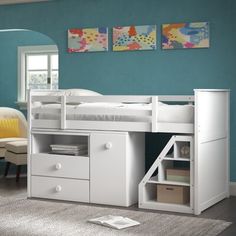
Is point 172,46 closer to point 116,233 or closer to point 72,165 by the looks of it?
point 72,165

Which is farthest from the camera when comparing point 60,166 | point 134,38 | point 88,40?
point 88,40

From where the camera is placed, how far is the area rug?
343 cm

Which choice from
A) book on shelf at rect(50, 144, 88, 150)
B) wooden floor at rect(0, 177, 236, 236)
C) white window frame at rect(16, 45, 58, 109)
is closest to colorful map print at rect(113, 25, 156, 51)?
book on shelf at rect(50, 144, 88, 150)

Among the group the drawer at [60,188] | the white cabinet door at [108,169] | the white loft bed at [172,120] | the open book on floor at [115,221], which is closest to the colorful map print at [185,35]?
the white loft bed at [172,120]

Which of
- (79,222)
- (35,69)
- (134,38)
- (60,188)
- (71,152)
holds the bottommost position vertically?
(79,222)

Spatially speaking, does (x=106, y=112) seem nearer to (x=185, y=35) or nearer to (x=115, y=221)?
(x=115, y=221)

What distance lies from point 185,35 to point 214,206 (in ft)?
4.91

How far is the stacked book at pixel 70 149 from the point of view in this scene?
4430mm

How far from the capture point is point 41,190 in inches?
178

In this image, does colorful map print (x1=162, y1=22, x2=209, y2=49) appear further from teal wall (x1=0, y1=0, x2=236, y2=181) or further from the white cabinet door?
the white cabinet door

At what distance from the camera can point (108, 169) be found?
13.9ft

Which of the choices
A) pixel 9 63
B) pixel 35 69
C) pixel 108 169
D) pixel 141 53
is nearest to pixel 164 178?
pixel 108 169

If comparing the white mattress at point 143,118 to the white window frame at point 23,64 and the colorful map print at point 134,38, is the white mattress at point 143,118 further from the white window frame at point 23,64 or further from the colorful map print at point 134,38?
the white window frame at point 23,64

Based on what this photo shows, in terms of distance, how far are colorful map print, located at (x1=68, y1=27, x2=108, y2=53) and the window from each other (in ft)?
4.57
